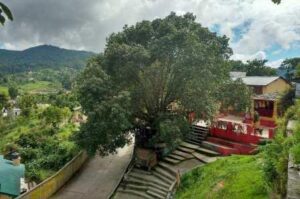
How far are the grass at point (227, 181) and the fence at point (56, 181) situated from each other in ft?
22.8

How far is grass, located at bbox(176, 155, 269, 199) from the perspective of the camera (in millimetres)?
11211

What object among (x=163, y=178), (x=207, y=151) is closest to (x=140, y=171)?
(x=163, y=178)

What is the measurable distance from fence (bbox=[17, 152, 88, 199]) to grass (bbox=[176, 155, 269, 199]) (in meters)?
6.94

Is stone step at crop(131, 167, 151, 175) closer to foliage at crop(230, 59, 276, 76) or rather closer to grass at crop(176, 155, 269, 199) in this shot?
grass at crop(176, 155, 269, 199)

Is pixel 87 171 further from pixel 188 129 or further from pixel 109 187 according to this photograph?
pixel 188 129

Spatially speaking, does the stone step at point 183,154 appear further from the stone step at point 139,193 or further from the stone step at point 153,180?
the stone step at point 139,193

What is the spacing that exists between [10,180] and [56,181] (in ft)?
8.99

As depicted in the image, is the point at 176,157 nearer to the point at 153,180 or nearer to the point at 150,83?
the point at 153,180

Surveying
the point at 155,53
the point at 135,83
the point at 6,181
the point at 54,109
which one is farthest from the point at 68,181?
the point at 54,109

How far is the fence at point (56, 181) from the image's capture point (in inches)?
692

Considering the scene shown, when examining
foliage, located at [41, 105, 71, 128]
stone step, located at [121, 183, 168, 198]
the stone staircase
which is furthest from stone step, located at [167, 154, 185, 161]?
foliage, located at [41, 105, 71, 128]

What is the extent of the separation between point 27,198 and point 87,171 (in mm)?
5538

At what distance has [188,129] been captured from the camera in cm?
1900

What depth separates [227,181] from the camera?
514 inches
